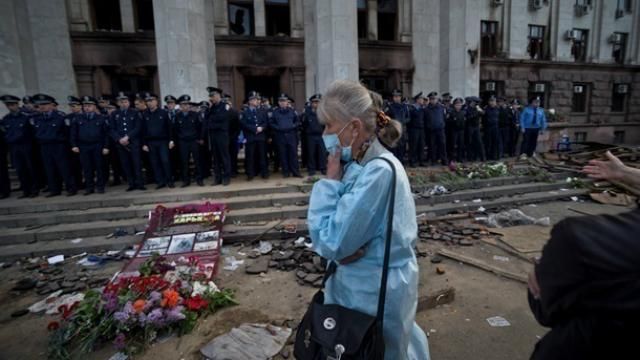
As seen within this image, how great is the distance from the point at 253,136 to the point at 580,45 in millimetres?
24573

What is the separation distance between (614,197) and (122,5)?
60.5 ft

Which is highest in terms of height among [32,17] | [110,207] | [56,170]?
[32,17]

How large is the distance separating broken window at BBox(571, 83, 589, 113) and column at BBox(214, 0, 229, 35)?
72.0 ft

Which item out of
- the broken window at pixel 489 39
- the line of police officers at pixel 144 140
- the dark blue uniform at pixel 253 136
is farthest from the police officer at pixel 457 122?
the broken window at pixel 489 39

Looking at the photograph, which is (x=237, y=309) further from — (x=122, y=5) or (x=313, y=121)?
(x=122, y=5)

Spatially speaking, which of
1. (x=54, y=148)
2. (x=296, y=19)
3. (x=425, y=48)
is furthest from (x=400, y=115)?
(x=296, y=19)

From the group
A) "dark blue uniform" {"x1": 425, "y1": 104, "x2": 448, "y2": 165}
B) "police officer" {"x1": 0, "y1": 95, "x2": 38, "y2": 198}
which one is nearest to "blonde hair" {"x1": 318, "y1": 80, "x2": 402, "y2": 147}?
"police officer" {"x1": 0, "y1": 95, "x2": 38, "y2": 198}

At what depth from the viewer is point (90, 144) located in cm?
772

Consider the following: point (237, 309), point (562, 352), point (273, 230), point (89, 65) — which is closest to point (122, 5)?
point (89, 65)

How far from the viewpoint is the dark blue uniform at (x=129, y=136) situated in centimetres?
782

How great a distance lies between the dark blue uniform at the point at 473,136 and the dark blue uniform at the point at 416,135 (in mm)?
1905

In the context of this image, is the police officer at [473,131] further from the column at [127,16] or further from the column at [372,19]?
the column at [127,16]

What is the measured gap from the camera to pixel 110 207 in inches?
277

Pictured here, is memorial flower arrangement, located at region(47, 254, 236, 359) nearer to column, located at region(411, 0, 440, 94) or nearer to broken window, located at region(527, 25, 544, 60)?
column, located at region(411, 0, 440, 94)
